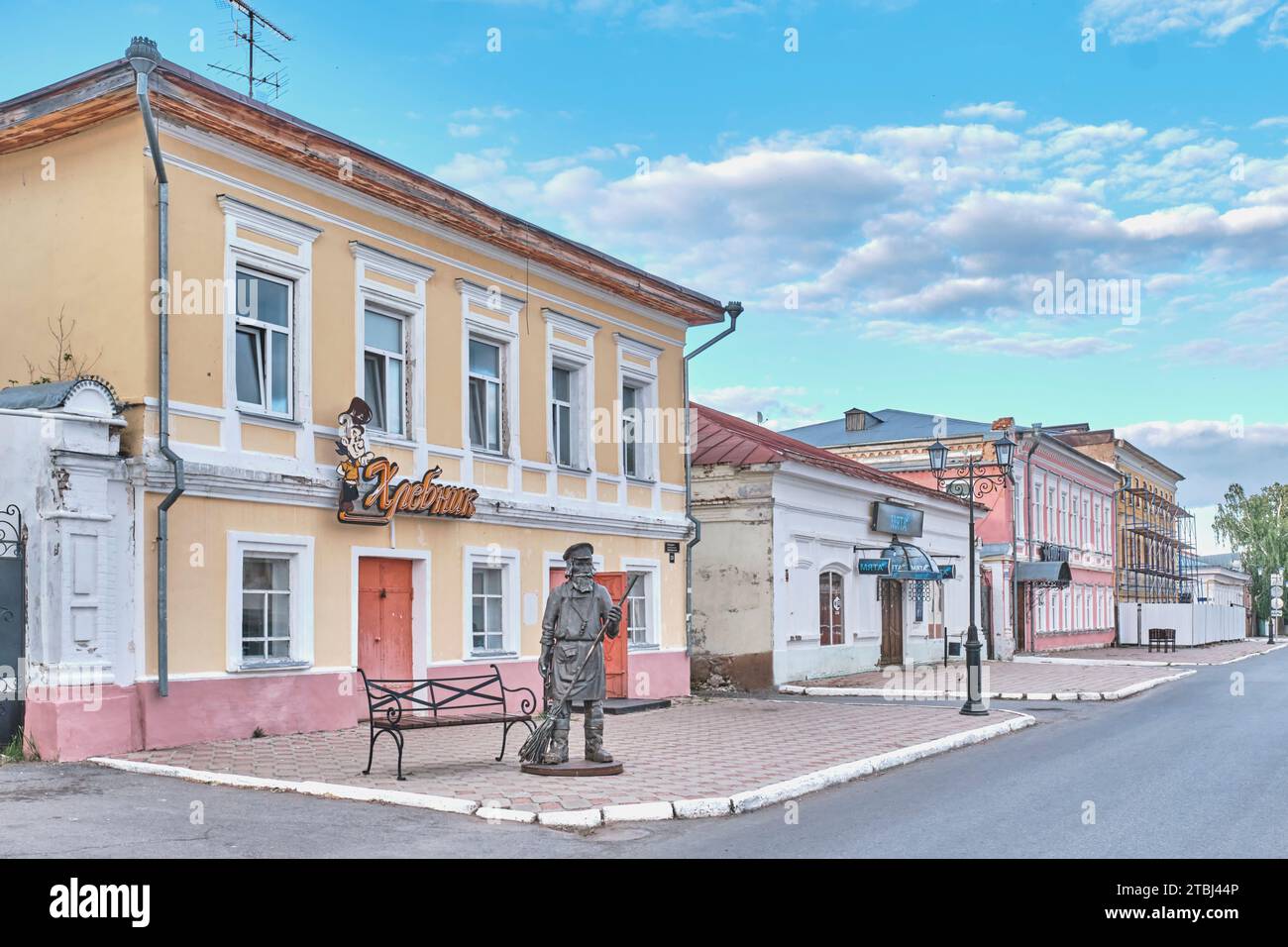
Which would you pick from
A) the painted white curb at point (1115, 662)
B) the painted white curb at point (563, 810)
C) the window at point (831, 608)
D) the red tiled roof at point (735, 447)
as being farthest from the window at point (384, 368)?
the painted white curb at point (1115, 662)

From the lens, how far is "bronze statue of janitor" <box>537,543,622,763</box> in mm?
11250

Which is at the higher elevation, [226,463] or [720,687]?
[226,463]

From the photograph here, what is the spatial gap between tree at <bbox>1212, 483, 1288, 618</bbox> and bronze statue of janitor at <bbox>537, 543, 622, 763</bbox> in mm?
77470

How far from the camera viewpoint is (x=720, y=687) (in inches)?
941

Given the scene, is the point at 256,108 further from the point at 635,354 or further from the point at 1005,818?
the point at 1005,818

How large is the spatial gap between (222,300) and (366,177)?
2.75m

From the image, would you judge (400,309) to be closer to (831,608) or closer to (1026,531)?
(831,608)

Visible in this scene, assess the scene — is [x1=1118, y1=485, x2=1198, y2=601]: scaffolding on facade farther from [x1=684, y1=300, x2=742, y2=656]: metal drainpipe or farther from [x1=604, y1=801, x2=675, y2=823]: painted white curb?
[x1=604, y1=801, x2=675, y2=823]: painted white curb

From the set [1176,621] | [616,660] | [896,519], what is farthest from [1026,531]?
[616,660]

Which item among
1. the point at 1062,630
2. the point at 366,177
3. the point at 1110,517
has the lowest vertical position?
the point at 1062,630

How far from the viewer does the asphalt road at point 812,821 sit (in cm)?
788

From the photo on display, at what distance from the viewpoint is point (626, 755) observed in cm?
1295
